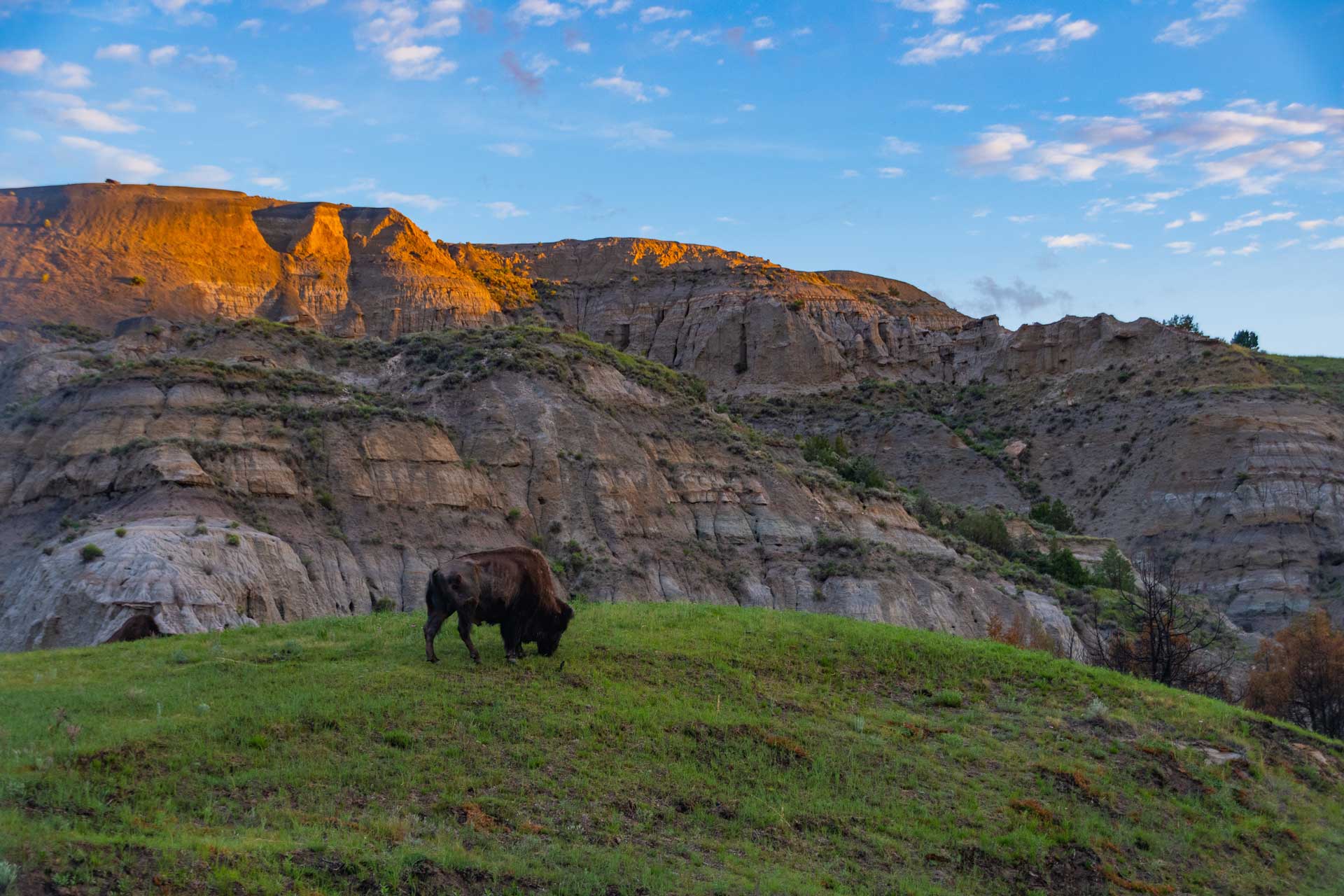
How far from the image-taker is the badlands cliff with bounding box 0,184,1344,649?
36062mm

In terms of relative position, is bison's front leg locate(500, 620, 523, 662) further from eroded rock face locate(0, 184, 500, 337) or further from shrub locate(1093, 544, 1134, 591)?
eroded rock face locate(0, 184, 500, 337)

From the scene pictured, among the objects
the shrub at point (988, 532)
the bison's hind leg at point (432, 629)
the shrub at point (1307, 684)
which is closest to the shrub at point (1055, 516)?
the shrub at point (988, 532)

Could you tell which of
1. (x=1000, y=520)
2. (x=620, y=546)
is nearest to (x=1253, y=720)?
(x=620, y=546)

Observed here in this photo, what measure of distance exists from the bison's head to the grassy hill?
0.36 metres

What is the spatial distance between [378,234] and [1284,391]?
71.6 m

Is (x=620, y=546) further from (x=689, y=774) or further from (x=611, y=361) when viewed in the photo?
(x=689, y=774)

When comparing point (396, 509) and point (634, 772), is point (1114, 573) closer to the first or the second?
point (396, 509)

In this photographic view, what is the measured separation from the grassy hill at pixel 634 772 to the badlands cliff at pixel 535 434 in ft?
42.0

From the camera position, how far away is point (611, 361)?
5753cm

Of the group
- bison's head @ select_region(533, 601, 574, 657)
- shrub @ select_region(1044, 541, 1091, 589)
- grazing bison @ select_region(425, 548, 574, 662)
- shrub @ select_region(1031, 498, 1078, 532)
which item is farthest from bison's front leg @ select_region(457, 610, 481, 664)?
shrub @ select_region(1031, 498, 1078, 532)

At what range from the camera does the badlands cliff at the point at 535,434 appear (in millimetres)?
36062

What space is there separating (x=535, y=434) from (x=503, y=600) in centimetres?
3081

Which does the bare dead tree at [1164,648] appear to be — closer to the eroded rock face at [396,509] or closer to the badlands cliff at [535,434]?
the badlands cliff at [535,434]

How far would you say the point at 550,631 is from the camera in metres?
17.5
